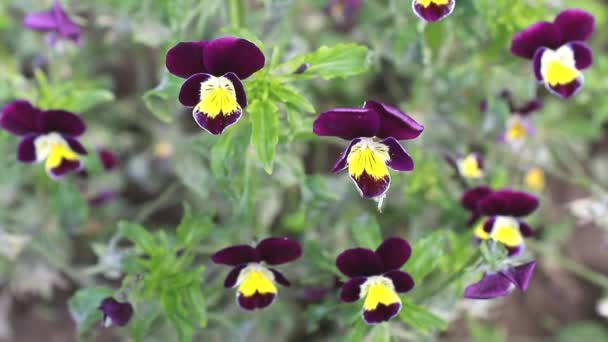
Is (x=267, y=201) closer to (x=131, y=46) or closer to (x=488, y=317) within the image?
(x=131, y=46)

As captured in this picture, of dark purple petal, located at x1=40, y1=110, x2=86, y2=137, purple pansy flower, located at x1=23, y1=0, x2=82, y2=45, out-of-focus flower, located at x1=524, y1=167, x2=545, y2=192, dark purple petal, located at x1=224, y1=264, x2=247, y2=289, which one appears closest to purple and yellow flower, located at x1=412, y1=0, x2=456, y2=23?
dark purple petal, located at x1=224, y1=264, x2=247, y2=289

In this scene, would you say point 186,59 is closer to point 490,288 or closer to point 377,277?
point 377,277

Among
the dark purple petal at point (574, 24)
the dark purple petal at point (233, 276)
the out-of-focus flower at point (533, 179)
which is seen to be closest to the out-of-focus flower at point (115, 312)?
the dark purple petal at point (233, 276)

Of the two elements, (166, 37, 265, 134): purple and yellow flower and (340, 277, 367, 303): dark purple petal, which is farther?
(340, 277, 367, 303): dark purple petal

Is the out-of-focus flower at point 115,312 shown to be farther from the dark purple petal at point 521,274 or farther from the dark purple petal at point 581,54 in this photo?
the dark purple petal at point 581,54

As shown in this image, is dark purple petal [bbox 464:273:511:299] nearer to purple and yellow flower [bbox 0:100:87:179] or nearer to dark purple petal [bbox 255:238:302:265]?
dark purple petal [bbox 255:238:302:265]

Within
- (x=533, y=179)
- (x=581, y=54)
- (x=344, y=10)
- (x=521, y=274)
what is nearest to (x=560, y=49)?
(x=581, y=54)

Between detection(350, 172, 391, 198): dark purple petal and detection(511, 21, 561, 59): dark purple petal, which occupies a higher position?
detection(511, 21, 561, 59): dark purple petal
